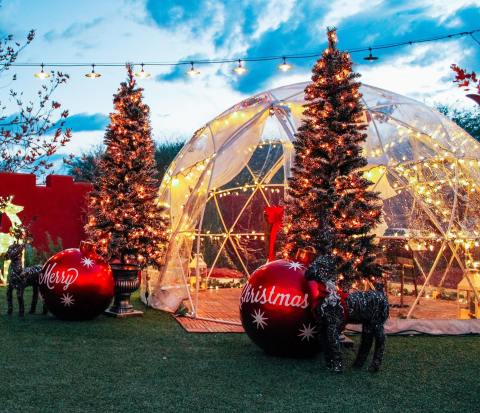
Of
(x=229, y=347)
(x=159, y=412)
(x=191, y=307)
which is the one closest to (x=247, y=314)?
(x=229, y=347)

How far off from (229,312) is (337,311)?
405 cm

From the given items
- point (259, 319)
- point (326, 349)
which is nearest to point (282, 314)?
point (259, 319)

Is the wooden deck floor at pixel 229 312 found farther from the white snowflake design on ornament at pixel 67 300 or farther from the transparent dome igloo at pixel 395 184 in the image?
the white snowflake design on ornament at pixel 67 300

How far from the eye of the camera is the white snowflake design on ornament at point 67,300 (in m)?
7.87

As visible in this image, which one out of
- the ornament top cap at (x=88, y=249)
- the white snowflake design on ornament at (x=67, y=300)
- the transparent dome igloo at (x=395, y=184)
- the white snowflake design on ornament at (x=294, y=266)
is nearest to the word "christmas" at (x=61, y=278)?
the white snowflake design on ornament at (x=67, y=300)

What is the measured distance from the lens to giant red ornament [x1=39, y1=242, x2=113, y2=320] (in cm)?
787

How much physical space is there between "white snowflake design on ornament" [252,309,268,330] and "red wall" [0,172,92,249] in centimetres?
1001

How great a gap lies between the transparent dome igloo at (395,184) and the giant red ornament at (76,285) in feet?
4.68

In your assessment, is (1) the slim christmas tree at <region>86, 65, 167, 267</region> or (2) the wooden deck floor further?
(1) the slim christmas tree at <region>86, 65, 167, 267</region>

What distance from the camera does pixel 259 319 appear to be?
6031 millimetres

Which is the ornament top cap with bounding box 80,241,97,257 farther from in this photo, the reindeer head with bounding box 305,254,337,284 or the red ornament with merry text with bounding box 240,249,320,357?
the reindeer head with bounding box 305,254,337,284

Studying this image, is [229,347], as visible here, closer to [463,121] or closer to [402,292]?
[402,292]

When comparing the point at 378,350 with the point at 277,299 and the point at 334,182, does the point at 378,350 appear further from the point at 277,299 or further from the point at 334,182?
the point at 334,182

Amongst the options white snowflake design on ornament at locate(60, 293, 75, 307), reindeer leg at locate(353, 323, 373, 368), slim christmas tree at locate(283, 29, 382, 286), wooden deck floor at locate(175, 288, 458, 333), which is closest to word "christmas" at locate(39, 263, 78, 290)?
white snowflake design on ornament at locate(60, 293, 75, 307)
